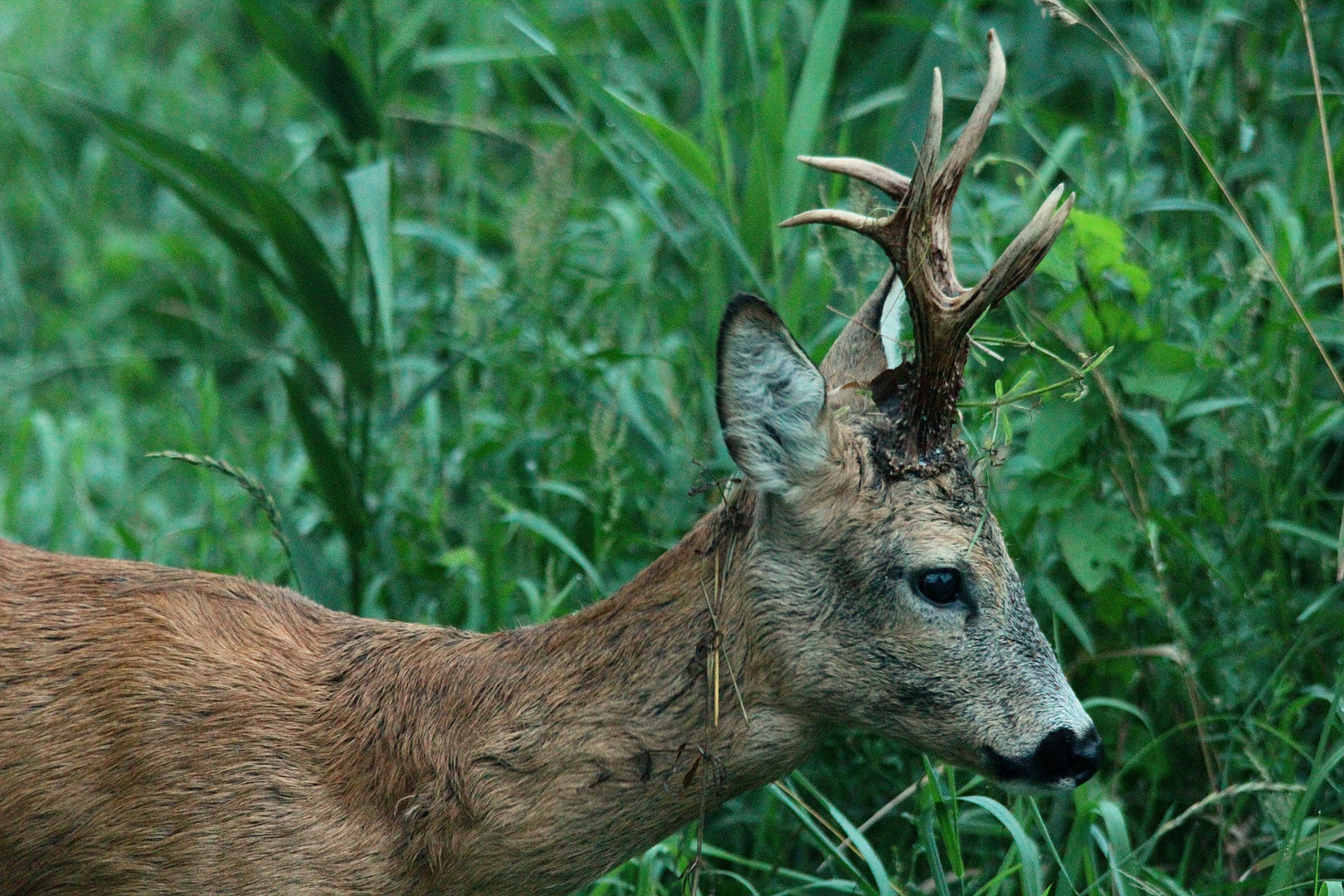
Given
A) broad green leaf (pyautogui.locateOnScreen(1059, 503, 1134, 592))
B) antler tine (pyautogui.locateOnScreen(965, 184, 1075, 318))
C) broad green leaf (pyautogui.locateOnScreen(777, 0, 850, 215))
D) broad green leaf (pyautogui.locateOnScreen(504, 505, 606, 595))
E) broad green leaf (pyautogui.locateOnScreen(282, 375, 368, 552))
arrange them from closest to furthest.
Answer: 1. antler tine (pyautogui.locateOnScreen(965, 184, 1075, 318))
2. broad green leaf (pyautogui.locateOnScreen(1059, 503, 1134, 592))
3. broad green leaf (pyautogui.locateOnScreen(504, 505, 606, 595))
4. broad green leaf (pyautogui.locateOnScreen(282, 375, 368, 552))
5. broad green leaf (pyautogui.locateOnScreen(777, 0, 850, 215))

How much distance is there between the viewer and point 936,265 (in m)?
2.68

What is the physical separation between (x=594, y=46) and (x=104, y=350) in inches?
92.1

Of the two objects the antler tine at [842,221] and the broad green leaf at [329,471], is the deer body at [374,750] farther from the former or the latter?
the broad green leaf at [329,471]

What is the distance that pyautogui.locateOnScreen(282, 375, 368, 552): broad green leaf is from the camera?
12.7 feet

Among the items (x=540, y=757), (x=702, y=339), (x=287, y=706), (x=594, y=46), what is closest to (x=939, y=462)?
(x=540, y=757)

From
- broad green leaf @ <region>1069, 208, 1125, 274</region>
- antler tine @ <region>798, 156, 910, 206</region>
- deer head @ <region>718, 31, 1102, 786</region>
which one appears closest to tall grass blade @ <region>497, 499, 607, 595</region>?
deer head @ <region>718, 31, 1102, 786</region>

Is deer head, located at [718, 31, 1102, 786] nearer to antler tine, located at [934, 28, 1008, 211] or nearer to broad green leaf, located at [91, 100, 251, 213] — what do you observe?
antler tine, located at [934, 28, 1008, 211]

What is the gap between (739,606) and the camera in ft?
8.99

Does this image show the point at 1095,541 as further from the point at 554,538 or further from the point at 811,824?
the point at 554,538

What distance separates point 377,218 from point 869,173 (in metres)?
1.42

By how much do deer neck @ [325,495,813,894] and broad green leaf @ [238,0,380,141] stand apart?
5.99 ft

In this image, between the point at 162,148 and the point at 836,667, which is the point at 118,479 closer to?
the point at 162,148

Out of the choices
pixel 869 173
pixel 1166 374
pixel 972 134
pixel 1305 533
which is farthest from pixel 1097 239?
pixel 972 134

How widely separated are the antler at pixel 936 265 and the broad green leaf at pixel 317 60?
1.69 meters
